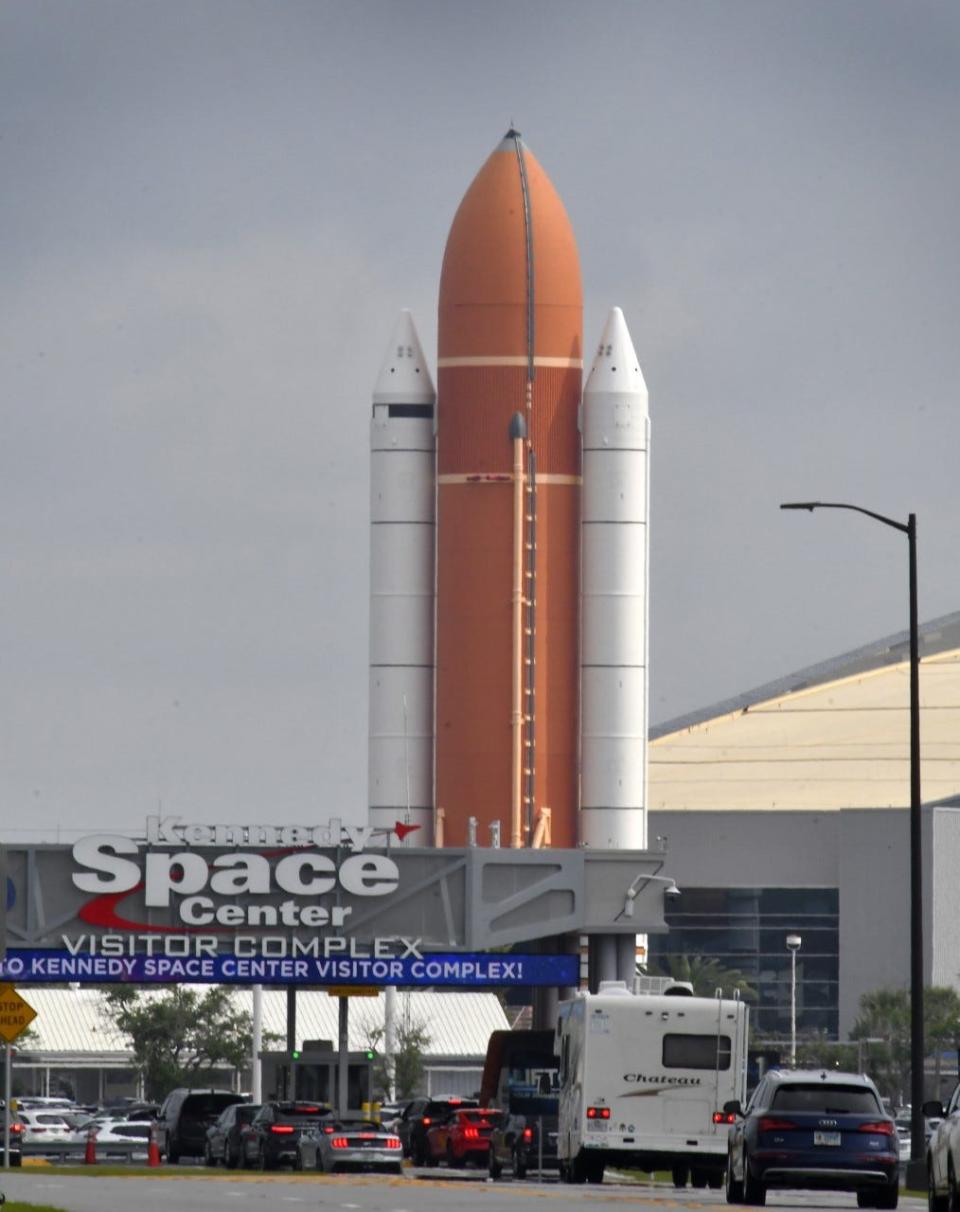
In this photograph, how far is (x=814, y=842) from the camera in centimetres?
13500

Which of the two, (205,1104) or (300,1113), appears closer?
(300,1113)

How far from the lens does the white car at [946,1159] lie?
29.4 m

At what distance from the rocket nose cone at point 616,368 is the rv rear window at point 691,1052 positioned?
53.3 meters

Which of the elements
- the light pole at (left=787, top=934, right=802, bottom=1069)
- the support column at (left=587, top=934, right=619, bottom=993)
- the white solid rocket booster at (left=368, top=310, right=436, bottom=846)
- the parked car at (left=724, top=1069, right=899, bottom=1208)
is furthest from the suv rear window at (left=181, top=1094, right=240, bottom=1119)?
the light pole at (left=787, top=934, right=802, bottom=1069)

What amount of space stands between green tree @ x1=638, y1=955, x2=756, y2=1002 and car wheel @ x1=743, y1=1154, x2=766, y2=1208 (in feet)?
295

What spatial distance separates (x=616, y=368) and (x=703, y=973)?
4302cm

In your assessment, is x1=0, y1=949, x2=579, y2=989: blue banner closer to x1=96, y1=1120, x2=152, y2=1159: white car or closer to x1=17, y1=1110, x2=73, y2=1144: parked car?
x1=17, y1=1110, x2=73, y2=1144: parked car

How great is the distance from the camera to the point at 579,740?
309ft

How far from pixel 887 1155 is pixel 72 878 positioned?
134 feet

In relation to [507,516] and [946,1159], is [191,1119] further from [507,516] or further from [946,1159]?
[946,1159]

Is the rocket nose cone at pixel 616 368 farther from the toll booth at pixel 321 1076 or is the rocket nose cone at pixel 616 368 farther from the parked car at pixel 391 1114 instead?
the toll booth at pixel 321 1076

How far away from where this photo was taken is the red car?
62.8 metres

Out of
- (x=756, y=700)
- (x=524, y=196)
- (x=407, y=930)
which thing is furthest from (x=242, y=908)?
(x=756, y=700)

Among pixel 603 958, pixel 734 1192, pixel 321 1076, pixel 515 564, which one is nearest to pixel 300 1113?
pixel 321 1076
